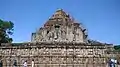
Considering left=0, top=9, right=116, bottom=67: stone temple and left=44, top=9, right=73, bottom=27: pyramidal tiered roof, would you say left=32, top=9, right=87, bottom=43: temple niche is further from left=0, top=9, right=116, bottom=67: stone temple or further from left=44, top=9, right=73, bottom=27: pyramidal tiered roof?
left=0, top=9, right=116, bottom=67: stone temple

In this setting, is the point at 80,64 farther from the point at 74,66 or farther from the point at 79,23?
the point at 79,23

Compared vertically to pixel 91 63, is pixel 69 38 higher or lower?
higher

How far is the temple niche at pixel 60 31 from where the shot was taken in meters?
42.0

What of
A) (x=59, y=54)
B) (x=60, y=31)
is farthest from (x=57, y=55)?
(x=60, y=31)

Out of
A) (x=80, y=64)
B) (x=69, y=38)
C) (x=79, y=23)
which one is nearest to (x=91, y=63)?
Answer: (x=80, y=64)

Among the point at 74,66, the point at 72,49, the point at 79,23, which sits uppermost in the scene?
the point at 79,23

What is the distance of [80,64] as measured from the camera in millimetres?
32281

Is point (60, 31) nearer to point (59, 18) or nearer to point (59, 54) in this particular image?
point (59, 18)

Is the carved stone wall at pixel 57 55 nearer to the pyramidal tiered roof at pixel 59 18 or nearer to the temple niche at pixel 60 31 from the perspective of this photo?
the temple niche at pixel 60 31

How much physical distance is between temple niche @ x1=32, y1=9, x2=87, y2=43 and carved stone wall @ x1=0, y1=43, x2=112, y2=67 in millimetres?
7814

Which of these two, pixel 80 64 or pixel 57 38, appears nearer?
pixel 80 64

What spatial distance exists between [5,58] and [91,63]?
1111 cm

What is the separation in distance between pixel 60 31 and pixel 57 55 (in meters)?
9.96

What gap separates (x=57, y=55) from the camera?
108ft
